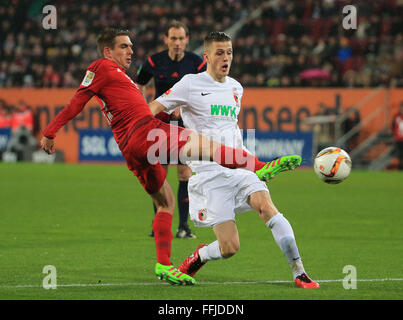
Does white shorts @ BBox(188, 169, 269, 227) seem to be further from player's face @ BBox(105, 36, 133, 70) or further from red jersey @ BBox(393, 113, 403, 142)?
red jersey @ BBox(393, 113, 403, 142)

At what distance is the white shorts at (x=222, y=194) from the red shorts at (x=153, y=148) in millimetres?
351

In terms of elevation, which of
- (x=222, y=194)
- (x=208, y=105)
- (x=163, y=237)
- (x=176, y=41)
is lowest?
(x=163, y=237)

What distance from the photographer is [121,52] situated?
A: 23.0ft

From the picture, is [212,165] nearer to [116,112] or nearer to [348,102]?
[116,112]

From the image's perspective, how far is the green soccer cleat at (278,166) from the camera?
20.5 feet

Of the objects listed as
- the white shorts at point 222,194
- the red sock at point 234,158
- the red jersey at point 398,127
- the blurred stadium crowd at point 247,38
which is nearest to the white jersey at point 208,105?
the white shorts at point 222,194

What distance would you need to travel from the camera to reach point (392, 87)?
73.4 ft

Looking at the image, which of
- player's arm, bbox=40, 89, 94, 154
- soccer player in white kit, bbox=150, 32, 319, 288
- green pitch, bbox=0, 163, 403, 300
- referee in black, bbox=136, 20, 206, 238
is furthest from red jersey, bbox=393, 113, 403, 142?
player's arm, bbox=40, 89, 94, 154

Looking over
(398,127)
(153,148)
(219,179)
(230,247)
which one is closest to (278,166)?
(219,179)

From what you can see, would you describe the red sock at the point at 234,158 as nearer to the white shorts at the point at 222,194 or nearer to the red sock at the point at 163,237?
the white shorts at the point at 222,194

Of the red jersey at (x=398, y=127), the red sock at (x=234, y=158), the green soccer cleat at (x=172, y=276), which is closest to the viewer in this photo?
the red sock at (x=234, y=158)

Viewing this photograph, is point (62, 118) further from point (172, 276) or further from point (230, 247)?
point (230, 247)

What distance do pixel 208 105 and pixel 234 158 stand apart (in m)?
0.71

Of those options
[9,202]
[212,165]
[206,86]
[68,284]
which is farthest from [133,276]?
[9,202]
